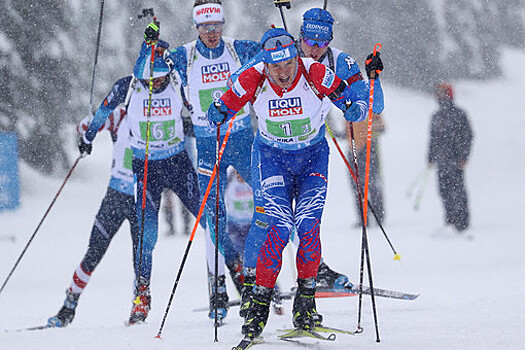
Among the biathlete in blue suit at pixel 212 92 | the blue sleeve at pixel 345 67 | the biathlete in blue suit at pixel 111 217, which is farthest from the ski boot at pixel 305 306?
the biathlete in blue suit at pixel 111 217

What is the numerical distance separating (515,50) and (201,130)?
3003cm

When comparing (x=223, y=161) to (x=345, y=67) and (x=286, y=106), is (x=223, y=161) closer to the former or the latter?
(x=345, y=67)

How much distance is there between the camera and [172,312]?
759 centimetres

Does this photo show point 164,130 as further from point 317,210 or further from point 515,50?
point 515,50

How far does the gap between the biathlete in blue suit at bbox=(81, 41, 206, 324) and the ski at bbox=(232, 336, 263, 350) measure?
2.25 m

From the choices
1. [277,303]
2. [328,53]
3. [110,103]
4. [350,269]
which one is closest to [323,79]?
[328,53]

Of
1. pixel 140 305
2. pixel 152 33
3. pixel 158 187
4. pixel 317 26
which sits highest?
pixel 152 33

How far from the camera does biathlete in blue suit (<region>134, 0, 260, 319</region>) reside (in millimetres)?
6020

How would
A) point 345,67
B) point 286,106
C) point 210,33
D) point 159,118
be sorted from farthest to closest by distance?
point 159,118 → point 210,33 → point 345,67 → point 286,106

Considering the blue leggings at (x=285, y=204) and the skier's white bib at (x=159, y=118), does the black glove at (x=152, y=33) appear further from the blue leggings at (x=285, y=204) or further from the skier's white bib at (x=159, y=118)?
the blue leggings at (x=285, y=204)

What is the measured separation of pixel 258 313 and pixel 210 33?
8.11 feet

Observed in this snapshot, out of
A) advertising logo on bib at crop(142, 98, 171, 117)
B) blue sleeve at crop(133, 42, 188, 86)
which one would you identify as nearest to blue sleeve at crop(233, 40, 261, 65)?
blue sleeve at crop(133, 42, 188, 86)

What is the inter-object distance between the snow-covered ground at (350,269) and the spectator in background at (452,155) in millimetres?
447

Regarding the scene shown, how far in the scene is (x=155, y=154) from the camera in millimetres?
6637
